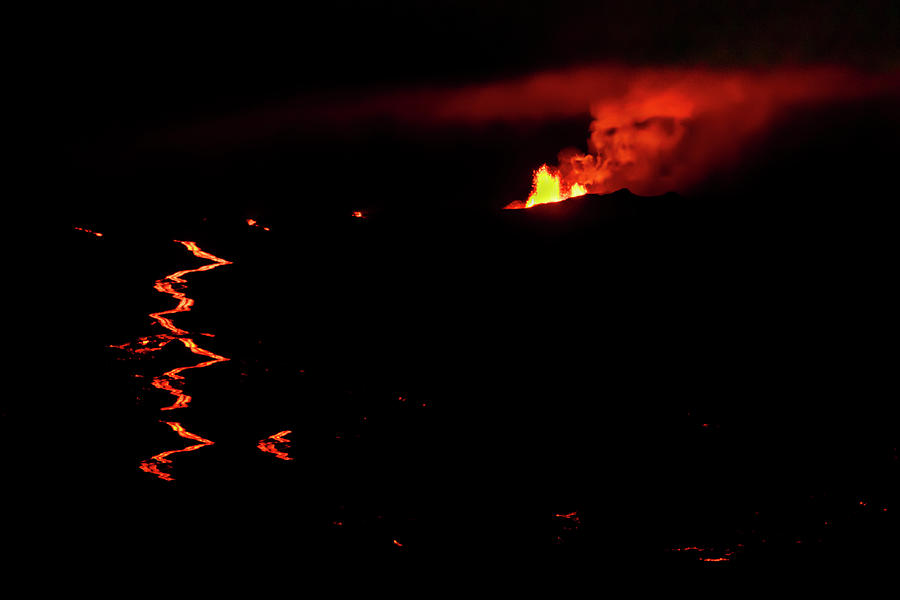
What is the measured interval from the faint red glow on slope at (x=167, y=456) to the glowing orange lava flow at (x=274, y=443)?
2.43 metres

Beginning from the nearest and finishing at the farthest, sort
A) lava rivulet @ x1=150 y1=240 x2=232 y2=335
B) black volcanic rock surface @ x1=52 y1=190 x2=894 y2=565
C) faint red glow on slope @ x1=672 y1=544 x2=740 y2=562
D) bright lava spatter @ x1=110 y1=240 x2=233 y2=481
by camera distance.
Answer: faint red glow on slope @ x1=672 y1=544 x2=740 y2=562 → black volcanic rock surface @ x1=52 y1=190 x2=894 y2=565 → bright lava spatter @ x1=110 y1=240 x2=233 y2=481 → lava rivulet @ x1=150 y1=240 x2=232 y2=335

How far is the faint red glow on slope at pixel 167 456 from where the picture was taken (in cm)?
3916

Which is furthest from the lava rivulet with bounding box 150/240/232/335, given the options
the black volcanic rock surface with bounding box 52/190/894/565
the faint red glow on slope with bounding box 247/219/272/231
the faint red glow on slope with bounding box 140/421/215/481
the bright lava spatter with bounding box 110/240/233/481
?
the faint red glow on slope with bounding box 140/421/215/481

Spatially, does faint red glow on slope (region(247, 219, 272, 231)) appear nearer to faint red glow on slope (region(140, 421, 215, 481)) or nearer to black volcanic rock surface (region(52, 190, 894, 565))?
black volcanic rock surface (region(52, 190, 894, 565))

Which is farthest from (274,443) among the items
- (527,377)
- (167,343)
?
(167,343)

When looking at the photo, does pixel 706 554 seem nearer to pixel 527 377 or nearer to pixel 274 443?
pixel 274 443

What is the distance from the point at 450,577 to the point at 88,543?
11.2 meters

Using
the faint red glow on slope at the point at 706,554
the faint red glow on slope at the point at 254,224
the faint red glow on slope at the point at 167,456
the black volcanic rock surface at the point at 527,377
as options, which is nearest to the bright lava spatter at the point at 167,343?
the faint red glow on slope at the point at 167,456

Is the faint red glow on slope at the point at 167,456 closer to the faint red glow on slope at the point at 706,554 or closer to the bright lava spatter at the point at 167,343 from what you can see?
the bright lava spatter at the point at 167,343

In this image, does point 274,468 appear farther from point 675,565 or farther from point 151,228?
point 151,228

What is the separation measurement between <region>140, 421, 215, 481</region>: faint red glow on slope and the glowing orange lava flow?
2.43 meters

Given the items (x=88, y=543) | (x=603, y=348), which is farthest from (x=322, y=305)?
(x=88, y=543)

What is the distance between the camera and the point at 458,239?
3959 inches

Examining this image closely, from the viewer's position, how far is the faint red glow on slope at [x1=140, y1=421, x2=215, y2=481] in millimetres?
39156
